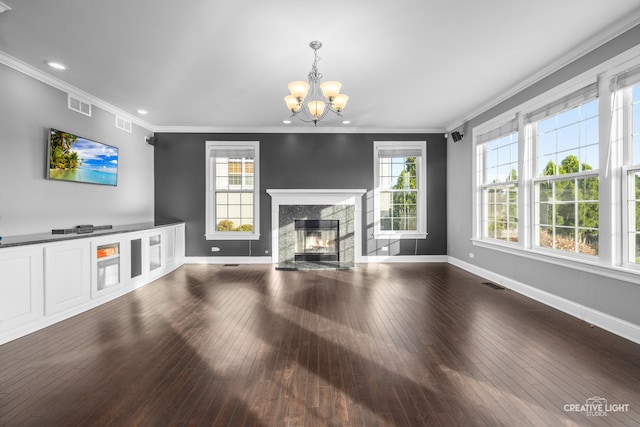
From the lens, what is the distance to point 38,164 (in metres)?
3.73

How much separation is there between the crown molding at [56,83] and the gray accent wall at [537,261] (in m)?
5.45

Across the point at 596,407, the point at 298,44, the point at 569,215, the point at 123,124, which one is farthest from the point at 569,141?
the point at 123,124

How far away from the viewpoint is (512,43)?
321 centimetres

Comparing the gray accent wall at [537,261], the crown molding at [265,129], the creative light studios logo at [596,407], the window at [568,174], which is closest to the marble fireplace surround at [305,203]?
the crown molding at [265,129]

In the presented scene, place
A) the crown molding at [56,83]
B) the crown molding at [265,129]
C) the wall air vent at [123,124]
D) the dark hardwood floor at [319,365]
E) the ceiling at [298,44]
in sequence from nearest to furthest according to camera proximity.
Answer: the dark hardwood floor at [319,365], the ceiling at [298,44], the crown molding at [56,83], the wall air vent at [123,124], the crown molding at [265,129]

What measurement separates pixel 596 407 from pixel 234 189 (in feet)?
20.3

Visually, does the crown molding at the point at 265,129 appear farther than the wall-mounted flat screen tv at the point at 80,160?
Yes

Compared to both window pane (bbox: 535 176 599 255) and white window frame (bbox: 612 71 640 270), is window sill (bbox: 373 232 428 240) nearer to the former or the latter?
window pane (bbox: 535 176 599 255)

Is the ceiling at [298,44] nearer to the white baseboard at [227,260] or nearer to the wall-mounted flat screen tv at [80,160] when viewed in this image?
the wall-mounted flat screen tv at [80,160]

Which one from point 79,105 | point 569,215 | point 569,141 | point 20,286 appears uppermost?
point 79,105

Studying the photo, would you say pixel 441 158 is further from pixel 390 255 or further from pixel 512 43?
pixel 512 43

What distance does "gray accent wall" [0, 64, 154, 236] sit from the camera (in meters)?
3.38

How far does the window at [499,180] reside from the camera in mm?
4594

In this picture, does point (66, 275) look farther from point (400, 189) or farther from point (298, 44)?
point (400, 189)
